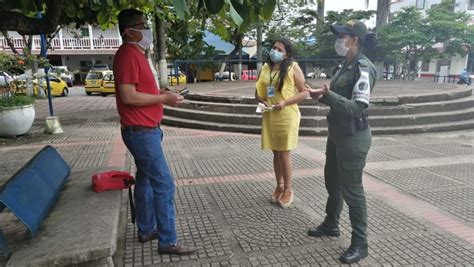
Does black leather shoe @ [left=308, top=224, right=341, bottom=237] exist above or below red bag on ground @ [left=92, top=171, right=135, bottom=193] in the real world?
below

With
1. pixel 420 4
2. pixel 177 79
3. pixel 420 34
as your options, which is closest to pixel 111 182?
pixel 177 79

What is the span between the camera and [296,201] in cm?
421

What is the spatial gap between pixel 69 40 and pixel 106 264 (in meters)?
33.4

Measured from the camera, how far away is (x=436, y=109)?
28.7 feet

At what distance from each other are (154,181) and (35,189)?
87cm

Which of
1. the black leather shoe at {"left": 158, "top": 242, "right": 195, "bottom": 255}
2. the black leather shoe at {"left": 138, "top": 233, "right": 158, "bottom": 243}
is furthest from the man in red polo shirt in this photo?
the black leather shoe at {"left": 138, "top": 233, "right": 158, "bottom": 243}

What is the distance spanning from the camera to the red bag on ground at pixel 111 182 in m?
3.22

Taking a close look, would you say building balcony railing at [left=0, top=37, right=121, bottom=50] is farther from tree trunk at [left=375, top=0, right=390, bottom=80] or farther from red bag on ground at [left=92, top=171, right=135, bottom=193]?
red bag on ground at [left=92, top=171, right=135, bottom=193]

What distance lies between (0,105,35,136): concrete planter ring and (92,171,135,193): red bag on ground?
553 cm

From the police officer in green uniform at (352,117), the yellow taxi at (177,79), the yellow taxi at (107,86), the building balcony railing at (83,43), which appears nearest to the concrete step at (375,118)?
the police officer in green uniform at (352,117)

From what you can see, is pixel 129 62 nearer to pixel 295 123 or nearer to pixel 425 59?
pixel 295 123

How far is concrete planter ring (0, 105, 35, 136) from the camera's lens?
756cm

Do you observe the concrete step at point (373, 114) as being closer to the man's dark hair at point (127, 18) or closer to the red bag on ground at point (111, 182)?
the red bag on ground at point (111, 182)

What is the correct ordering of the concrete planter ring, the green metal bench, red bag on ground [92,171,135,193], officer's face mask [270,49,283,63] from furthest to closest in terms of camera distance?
the concrete planter ring → officer's face mask [270,49,283,63] → red bag on ground [92,171,135,193] → the green metal bench
